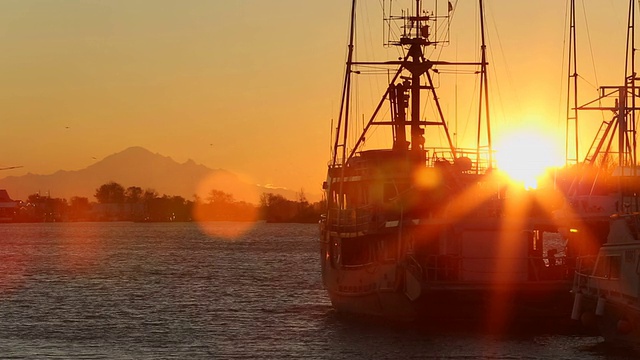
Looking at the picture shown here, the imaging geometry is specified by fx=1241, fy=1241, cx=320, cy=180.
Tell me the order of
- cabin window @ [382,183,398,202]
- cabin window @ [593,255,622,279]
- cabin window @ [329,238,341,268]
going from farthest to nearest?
cabin window @ [329,238,341,268] < cabin window @ [382,183,398,202] < cabin window @ [593,255,622,279]

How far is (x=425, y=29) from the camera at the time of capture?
57.1 meters

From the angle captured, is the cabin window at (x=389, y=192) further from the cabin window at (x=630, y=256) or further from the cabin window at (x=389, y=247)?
the cabin window at (x=630, y=256)

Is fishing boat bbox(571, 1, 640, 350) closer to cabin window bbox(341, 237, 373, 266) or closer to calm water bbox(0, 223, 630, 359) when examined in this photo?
calm water bbox(0, 223, 630, 359)

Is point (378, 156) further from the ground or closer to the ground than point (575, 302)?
further from the ground

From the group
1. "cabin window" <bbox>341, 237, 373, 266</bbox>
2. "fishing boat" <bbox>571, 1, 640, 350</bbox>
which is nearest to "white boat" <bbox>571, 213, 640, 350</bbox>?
"fishing boat" <bbox>571, 1, 640, 350</bbox>

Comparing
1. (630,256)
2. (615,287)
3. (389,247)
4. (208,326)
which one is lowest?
(208,326)

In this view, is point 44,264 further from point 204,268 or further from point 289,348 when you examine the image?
point 289,348

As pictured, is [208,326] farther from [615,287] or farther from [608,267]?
[615,287]

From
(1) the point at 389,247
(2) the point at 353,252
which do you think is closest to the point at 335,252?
(2) the point at 353,252

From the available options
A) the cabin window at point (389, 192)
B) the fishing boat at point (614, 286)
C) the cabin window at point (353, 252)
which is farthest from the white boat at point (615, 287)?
the cabin window at point (353, 252)

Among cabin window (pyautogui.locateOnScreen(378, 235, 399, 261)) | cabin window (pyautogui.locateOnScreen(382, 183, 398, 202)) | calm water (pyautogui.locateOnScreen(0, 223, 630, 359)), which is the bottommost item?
calm water (pyautogui.locateOnScreen(0, 223, 630, 359))

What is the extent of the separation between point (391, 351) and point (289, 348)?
4.50 metres

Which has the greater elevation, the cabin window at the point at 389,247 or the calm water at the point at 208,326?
the cabin window at the point at 389,247

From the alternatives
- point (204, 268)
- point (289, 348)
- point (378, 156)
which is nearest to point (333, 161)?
point (378, 156)
